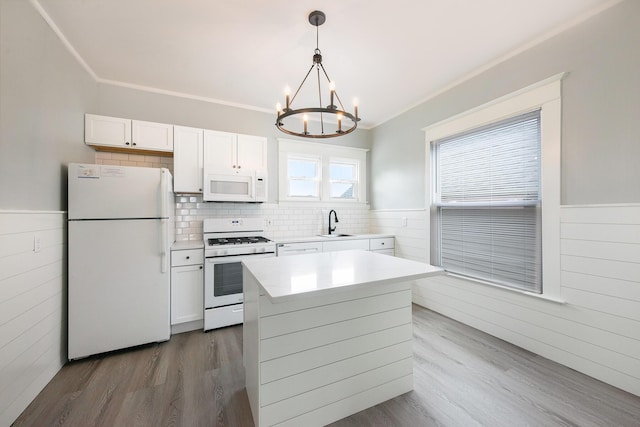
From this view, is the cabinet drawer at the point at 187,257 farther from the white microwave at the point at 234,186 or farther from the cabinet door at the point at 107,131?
the cabinet door at the point at 107,131

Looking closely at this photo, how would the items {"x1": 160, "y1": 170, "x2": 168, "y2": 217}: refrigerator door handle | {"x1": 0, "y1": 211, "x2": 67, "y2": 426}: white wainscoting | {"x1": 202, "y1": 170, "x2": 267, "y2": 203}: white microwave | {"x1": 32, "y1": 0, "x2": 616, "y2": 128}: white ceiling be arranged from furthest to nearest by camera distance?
{"x1": 202, "y1": 170, "x2": 267, "y2": 203}: white microwave
{"x1": 160, "y1": 170, "x2": 168, "y2": 217}: refrigerator door handle
{"x1": 32, "y1": 0, "x2": 616, "y2": 128}: white ceiling
{"x1": 0, "y1": 211, "x2": 67, "y2": 426}: white wainscoting

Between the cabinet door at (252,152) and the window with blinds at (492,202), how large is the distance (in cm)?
227

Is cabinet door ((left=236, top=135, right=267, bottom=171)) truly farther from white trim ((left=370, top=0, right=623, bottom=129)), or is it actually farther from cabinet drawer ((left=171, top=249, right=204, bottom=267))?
white trim ((left=370, top=0, right=623, bottom=129))

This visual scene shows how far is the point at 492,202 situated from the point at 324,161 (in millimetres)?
2425

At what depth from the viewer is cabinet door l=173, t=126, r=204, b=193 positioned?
9.63 feet

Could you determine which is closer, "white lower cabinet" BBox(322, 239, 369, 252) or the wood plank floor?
the wood plank floor

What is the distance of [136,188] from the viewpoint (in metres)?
2.33

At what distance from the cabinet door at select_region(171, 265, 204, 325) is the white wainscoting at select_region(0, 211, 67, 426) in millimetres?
822

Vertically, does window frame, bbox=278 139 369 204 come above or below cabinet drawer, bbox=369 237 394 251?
above

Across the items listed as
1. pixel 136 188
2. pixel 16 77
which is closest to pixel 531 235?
pixel 136 188

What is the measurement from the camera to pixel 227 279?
2.79 metres

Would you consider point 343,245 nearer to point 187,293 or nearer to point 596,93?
point 187,293

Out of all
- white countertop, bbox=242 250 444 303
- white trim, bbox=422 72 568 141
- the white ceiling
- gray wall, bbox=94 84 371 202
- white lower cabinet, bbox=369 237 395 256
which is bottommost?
white lower cabinet, bbox=369 237 395 256

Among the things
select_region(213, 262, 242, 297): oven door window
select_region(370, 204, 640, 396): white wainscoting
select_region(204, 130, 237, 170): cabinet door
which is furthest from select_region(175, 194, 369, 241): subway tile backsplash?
select_region(370, 204, 640, 396): white wainscoting
